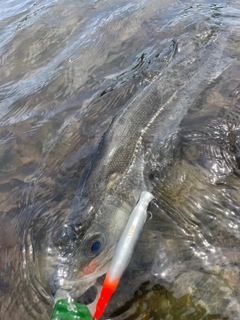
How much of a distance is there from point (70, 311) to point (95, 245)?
90 cm

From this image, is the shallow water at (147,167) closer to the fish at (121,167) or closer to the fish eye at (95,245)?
the fish at (121,167)

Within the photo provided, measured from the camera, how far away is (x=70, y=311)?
3021 mm

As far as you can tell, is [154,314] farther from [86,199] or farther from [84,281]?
[86,199]

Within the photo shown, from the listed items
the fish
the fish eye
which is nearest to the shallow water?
the fish

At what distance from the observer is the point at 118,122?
5688mm

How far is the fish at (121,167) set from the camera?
3.68 meters

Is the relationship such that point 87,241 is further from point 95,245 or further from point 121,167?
point 121,167

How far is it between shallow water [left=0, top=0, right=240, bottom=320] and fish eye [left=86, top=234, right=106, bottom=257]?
0.41m

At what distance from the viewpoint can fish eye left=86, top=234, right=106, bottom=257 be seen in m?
3.73

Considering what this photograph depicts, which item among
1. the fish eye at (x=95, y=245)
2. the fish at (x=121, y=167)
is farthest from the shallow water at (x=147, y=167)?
the fish eye at (x=95, y=245)

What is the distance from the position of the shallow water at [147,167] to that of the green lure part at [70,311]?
1.36ft

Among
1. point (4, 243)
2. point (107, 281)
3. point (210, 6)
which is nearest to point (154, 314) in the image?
point (107, 281)

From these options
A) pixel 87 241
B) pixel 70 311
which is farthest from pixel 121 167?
pixel 70 311

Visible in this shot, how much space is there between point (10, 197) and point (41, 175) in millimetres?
620
